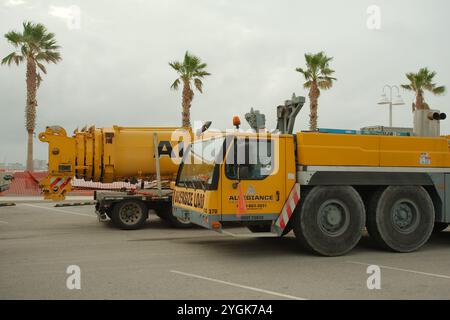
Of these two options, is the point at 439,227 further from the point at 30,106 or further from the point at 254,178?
the point at 30,106

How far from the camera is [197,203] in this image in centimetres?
938

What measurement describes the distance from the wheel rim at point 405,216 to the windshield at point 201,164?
363 centimetres

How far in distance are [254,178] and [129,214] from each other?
557cm

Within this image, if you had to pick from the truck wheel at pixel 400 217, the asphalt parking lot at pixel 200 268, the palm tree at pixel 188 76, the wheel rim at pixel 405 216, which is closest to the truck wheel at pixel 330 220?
the asphalt parking lot at pixel 200 268

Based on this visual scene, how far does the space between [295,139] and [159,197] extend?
5408 mm

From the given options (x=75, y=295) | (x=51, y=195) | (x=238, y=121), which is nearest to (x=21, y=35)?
(x=51, y=195)

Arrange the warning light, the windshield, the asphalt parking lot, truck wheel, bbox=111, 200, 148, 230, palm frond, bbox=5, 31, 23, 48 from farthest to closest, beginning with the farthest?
palm frond, bbox=5, 31, 23, 48
truck wheel, bbox=111, 200, 148, 230
the warning light
the windshield
the asphalt parking lot

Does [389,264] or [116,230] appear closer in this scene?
[389,264]

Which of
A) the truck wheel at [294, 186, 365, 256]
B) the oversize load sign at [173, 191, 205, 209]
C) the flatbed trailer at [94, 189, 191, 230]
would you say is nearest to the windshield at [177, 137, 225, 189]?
the oversize load sign at [173, 191, 205, 209]

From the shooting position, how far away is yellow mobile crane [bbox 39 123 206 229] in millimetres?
13438

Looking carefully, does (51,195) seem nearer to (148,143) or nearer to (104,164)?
(104,164)

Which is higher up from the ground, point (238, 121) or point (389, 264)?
point (238, 121)

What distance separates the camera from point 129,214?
13.4 m

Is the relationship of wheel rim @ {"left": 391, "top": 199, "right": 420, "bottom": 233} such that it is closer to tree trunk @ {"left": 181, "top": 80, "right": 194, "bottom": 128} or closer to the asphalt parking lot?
the asphalt parking lot
